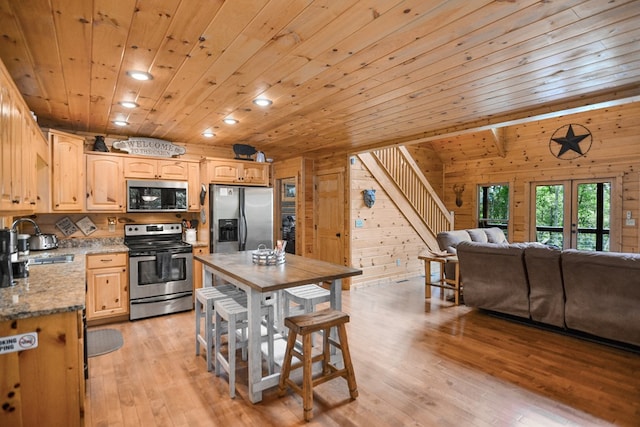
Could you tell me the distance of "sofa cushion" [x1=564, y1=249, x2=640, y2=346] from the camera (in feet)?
9.98

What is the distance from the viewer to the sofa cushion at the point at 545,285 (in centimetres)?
351

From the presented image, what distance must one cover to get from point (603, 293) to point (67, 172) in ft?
18.8

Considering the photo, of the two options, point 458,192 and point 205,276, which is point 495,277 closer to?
point 205,276

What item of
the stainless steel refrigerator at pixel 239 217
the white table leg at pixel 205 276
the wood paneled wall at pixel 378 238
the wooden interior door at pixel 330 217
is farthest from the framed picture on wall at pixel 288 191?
the white table leg at pixel 205 276

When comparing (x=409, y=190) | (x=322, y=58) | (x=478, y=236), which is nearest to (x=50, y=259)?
(x=322, y=58)

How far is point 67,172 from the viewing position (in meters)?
3.93

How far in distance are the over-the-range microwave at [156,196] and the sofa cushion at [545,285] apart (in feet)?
14.3

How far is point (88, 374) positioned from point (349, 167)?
4.17m

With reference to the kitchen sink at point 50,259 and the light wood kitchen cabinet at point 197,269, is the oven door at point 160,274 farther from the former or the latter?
the kitchen sink at point 50,259

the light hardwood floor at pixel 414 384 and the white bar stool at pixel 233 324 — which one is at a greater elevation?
the white bar stool at pixel 233 324

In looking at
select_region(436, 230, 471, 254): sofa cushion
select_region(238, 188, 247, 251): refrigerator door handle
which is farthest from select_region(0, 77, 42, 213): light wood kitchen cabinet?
select_region(436, 230, 471, 254): sofa cushion

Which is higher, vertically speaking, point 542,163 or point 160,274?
point 542,163

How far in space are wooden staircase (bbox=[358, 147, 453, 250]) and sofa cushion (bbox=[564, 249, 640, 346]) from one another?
3112mm

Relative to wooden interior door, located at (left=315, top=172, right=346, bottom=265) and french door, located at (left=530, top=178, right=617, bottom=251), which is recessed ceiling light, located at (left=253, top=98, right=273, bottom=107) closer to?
wooden interior door, located at (left=315, top=172, right=346, bottom=265)
